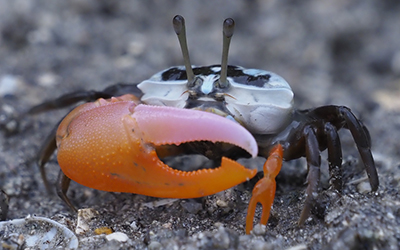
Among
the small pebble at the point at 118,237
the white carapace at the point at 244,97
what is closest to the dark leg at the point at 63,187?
the small pebble at the point at 118,237

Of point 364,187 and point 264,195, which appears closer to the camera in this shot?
point 264,195

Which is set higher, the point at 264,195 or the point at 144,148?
the point at 144,148

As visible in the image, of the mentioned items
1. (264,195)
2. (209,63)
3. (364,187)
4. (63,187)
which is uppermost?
(264,195)

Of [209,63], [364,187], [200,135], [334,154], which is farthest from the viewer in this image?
[209,63]

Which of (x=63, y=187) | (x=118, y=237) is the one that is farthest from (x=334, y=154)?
(x=63, y=187)

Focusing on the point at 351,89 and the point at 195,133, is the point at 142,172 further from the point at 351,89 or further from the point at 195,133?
the point at 351,89

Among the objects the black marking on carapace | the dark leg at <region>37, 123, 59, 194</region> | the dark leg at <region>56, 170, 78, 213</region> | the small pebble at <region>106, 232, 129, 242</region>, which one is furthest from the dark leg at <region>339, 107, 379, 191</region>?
the dark leg at <region>37, 123, 59, 194</region>

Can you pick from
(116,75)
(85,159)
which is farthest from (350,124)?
(116,75)

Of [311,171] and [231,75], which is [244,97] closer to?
[231,75]
